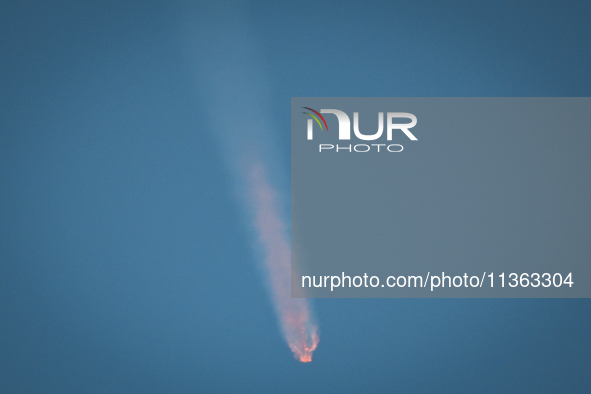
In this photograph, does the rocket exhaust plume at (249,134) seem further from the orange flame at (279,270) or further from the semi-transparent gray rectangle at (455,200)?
the semi-transparent gray rectangle at (455,200)

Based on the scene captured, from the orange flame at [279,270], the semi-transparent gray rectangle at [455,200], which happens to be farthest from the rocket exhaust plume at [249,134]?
the semi-transparent gray rectangle at [455,200]

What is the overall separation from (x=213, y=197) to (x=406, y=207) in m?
1.35

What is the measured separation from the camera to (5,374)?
10.8 ft

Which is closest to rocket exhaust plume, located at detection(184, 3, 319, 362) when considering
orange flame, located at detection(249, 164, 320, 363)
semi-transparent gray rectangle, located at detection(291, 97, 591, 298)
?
orange flame, located at detection(249, 164, 320, 363)

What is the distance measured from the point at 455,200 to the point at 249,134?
1.51 meters

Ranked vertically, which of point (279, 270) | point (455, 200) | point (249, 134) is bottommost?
point (279, 270)

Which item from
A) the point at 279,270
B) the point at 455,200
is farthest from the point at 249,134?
the point at 455,200

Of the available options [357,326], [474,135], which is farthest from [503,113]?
[357,326]

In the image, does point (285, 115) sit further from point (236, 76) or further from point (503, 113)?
point (503, 113)

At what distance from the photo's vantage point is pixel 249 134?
130 inches

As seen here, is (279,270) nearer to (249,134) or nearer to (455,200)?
(249,134)

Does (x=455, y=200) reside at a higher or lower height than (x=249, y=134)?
lower

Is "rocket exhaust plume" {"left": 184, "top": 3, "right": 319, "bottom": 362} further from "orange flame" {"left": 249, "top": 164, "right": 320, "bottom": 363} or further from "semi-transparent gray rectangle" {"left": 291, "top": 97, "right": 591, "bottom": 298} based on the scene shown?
"semi-transparent gray rectangle" {"left": 291, "top": 97, "right": 591, "bottom": 298}

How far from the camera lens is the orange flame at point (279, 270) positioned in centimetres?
329
